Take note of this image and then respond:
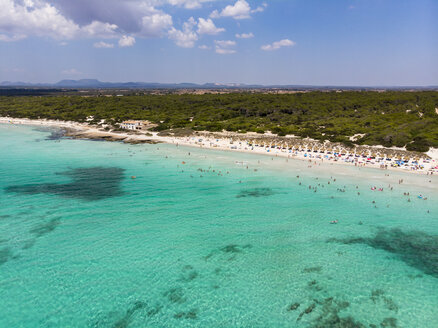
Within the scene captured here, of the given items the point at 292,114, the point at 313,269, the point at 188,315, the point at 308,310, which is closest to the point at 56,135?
the point at 188,315

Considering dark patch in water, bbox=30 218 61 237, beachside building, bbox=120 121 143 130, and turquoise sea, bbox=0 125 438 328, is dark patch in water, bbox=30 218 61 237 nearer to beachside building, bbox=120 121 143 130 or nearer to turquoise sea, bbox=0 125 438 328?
turquoise sea, bbox=0 125 438 328

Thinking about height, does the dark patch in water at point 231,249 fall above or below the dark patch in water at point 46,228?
below

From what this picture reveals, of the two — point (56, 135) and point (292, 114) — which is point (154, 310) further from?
point (292, 114)

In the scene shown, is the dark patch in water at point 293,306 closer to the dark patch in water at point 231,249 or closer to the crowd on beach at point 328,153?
the dark patch in water at point 231,249

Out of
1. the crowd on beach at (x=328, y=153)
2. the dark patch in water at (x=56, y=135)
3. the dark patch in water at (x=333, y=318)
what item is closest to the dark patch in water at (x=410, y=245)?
the dark patch in water at (x=333, y=318)

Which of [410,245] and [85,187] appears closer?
[410,245]

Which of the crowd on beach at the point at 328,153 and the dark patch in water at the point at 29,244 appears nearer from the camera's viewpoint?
the dark patch in water at the point at 29,244
